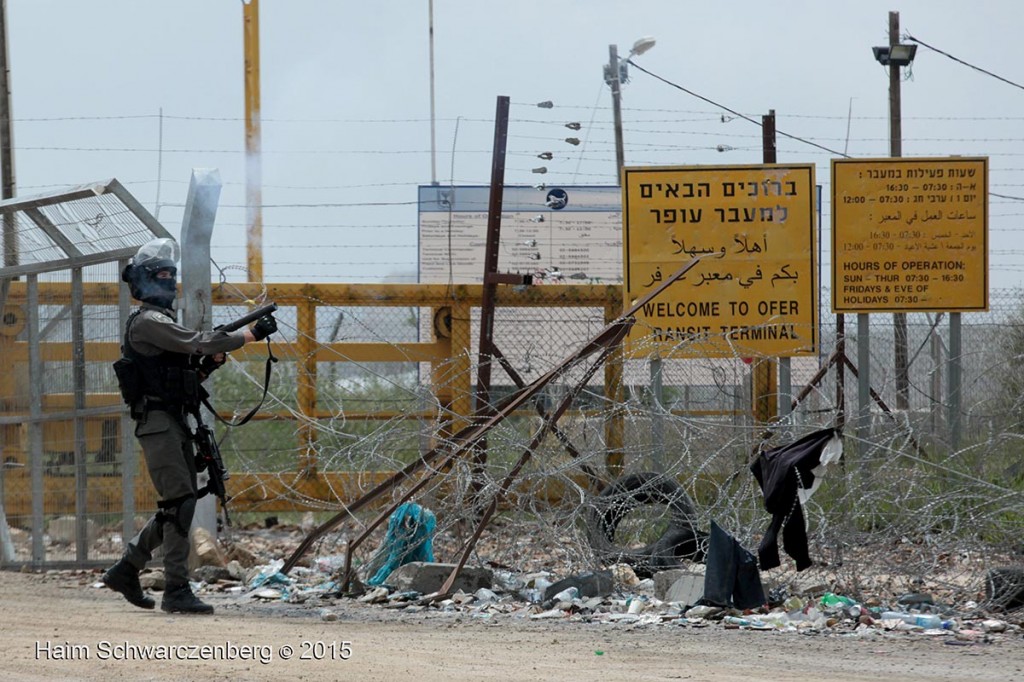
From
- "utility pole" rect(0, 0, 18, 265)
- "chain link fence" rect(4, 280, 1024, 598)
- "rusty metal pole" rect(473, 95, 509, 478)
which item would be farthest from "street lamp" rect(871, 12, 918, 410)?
"utility pole" rect(0, 0, 18, 265)

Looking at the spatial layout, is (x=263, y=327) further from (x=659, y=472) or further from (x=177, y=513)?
(x=659, y=472)

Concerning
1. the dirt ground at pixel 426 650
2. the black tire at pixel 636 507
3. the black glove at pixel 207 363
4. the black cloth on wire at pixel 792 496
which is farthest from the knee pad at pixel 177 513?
the black cloth on wire at pixel 792 496

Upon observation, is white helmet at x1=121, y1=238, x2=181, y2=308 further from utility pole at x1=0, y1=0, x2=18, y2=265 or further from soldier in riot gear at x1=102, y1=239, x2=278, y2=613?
utility pole at x1=0, y1=0, x2=18, y2=265

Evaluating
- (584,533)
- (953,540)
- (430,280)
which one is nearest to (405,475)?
(584,533)

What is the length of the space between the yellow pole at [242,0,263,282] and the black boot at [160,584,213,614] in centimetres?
500

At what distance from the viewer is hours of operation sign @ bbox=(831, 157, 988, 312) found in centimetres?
1052

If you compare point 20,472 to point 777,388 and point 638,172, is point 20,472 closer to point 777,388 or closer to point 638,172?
point 638,172

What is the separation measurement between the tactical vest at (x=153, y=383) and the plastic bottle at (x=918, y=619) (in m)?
3.59

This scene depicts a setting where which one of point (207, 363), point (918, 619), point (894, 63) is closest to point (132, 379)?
point (207, 363)

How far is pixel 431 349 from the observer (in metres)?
10.5

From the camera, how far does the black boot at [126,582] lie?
7.10 m

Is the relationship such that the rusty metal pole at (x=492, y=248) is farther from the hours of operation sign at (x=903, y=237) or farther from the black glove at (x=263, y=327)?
the black glove at (x=263, y=327)

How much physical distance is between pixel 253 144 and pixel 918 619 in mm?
10040

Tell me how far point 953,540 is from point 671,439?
1.60 metres
